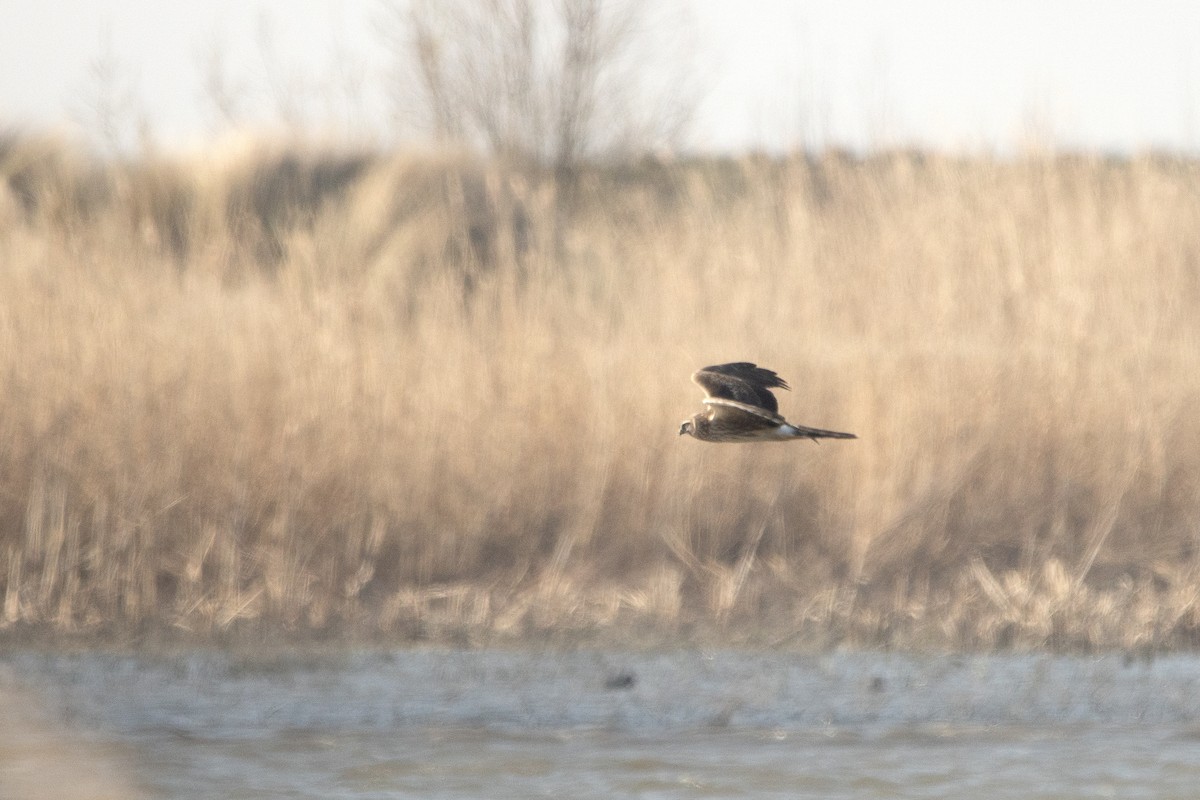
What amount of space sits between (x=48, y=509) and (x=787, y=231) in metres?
3.44

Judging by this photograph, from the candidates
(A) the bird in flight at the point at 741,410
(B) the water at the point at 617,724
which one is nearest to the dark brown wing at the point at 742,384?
(A) the bird in flight at the point at 741,410

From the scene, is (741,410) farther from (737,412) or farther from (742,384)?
(742,384)

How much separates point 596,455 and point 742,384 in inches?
105

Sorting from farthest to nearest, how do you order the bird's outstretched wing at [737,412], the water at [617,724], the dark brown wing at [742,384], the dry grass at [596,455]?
the dry grass at [596,455] → the water at [617,724] → the dark brown wing at [742,384] → the bird's outstretched wing at [737,412]

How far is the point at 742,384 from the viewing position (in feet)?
10.1

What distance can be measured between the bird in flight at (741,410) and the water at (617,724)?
1.24m

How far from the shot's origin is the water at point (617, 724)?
4.06 meters

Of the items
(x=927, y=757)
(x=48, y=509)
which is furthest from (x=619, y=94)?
(x=927, y=757)

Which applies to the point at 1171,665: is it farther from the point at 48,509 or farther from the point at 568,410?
the point at 48,509

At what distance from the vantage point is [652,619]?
5.20 m

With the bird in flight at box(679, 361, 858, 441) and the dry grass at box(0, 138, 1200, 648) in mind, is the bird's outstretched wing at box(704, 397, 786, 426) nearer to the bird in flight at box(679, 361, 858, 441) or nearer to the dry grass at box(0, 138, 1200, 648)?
the bird in flight at box(679, 361, 858, 441)

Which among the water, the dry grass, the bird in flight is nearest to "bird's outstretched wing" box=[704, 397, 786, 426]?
the bird in flight

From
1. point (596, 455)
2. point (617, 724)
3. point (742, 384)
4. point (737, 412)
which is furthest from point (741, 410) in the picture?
point (596, 455)

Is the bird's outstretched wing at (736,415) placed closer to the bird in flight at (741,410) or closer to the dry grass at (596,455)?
the bird in flight at (741,410)
